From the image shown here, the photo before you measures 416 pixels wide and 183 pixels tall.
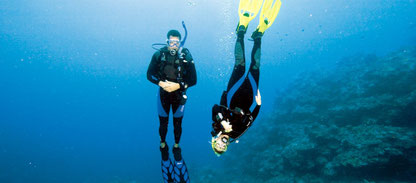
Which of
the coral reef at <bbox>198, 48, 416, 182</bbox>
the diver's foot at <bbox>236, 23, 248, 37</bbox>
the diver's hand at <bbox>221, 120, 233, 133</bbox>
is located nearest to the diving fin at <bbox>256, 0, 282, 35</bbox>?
the diver's foot at <bbox>236, 23, 248, 37</bbox>

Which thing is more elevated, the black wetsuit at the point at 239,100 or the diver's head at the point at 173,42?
the diver's head at the point at 173,42

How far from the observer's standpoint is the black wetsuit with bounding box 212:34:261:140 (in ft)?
9.62

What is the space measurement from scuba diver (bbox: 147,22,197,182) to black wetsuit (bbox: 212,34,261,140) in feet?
3.02

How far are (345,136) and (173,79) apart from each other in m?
10.6

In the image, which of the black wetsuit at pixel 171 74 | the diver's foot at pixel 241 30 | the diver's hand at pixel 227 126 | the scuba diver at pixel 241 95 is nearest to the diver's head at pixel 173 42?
the black wetsuit at pixel 171 74

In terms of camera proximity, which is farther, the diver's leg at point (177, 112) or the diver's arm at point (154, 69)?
the diver's leg at point (177, 112)

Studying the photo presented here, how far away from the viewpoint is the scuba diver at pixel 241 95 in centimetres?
289

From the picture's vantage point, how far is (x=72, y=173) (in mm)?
33219

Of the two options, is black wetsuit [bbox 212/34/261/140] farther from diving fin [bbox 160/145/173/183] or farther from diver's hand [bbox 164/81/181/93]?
diving fin [bbox 160/145/173/183]

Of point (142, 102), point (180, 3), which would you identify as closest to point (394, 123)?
point (180, 3)

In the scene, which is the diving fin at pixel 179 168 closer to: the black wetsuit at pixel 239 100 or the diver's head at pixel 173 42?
the black wetsuit at pixel 239 100

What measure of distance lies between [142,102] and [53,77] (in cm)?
9134

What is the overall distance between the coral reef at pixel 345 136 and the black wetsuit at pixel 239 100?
8409mm

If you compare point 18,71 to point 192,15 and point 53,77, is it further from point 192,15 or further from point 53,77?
A: point 192,15
